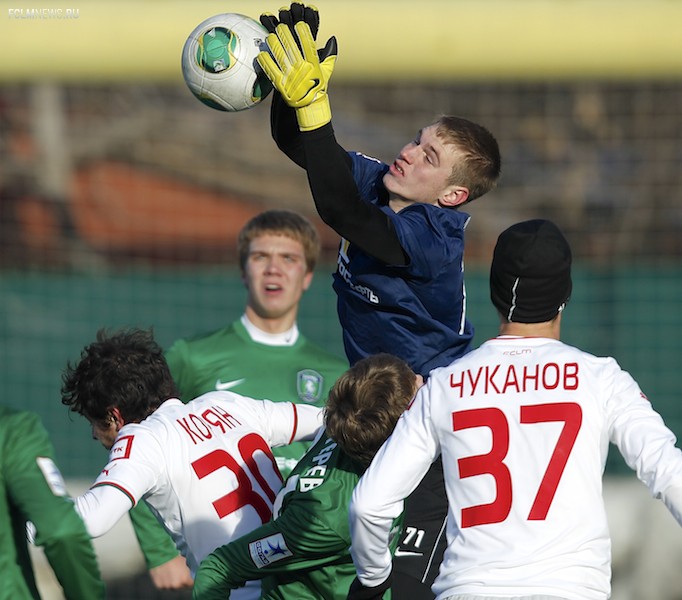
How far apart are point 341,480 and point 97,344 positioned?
99 cm

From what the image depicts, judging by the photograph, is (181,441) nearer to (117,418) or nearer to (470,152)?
(117,418)

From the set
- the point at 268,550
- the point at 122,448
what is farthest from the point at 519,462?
the point at 122,448

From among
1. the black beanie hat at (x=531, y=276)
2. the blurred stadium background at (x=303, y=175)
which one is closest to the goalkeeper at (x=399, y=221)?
the black beanie hat at (x=531, y=276)

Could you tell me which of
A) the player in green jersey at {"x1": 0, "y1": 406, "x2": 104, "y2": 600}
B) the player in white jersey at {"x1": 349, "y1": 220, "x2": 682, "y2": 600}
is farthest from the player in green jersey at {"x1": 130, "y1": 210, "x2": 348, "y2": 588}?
the player in white jersey at {"x1": 349, "y1": 220, "x2": 682, "y2": 600}

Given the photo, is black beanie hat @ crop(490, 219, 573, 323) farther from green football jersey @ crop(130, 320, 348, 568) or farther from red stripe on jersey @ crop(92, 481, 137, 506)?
green football jersey @ crop(130, 320, 348, 568)

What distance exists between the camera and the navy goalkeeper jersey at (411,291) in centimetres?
389

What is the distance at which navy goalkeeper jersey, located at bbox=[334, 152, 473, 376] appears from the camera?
389 cm

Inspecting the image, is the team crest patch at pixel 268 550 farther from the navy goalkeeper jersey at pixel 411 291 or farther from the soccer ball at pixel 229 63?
the soccer ball at pixel 229 63

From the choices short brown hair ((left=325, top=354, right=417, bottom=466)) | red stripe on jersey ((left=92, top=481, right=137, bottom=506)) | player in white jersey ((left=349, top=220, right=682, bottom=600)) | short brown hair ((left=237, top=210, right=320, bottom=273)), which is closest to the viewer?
player in white jersey ((left=349, top=220, right=682, bottom=600))

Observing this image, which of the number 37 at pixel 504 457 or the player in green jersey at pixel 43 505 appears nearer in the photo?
the number 37 at pixel 504 457

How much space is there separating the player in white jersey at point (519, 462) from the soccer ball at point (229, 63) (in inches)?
55.2

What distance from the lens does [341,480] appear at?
11.9 ft

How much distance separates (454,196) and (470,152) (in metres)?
0.16

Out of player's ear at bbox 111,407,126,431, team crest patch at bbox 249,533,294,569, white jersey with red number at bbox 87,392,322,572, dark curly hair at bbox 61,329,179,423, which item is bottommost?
team crest patch at bbox 249,533,294,569
